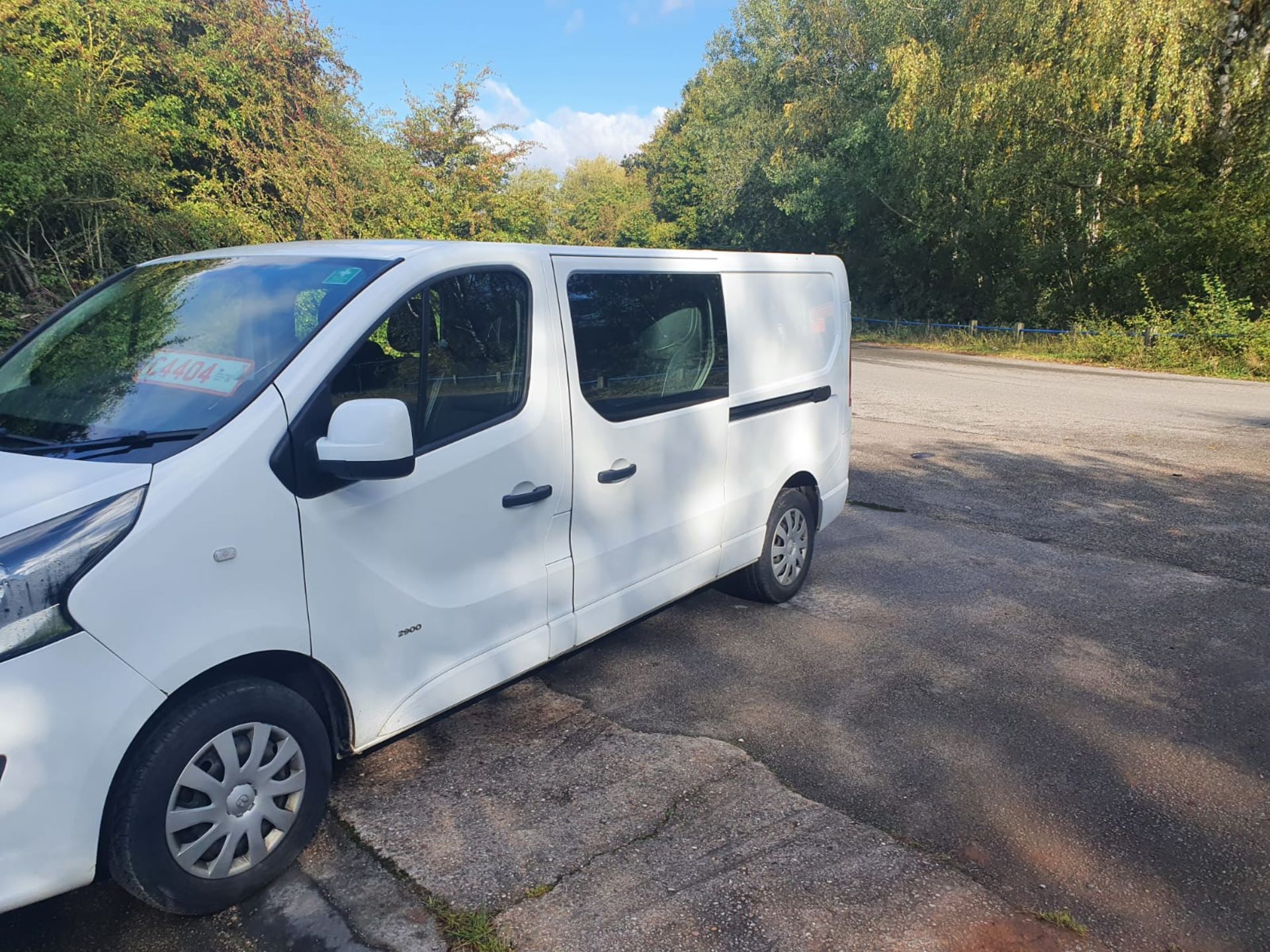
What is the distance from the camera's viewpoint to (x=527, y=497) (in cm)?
338

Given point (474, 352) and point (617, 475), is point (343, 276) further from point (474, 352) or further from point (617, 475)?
point (617, 475)

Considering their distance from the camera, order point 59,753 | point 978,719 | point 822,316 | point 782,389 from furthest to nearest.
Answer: point 822,316
point 782,389
point 978,719
point 59,753

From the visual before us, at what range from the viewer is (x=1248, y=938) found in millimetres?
2611

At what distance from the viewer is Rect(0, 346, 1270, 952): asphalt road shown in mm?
2723

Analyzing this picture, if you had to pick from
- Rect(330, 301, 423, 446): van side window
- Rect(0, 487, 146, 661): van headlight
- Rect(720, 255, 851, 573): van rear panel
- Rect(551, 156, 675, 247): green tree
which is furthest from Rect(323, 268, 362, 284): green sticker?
Rect(551, 156, 675, 247): green tree

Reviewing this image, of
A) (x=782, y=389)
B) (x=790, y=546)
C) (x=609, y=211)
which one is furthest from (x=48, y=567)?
(x=609, y=211)

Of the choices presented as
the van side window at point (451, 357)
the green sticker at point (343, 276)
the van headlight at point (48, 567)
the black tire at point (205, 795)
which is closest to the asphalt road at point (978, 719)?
the black tire at point (205, 795)

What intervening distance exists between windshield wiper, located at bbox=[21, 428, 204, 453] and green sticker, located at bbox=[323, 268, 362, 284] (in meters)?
0.74

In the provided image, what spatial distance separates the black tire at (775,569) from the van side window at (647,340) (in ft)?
3.21

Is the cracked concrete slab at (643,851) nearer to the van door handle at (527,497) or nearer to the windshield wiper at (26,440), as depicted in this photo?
the van door handle at (527,497)

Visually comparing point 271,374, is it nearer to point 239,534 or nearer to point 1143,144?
point 239,534

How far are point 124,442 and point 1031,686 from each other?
396 cm

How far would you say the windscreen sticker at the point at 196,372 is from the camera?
9.21 feet

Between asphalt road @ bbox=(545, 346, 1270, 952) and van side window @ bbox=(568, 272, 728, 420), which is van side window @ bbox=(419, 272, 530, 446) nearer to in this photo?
van side window @ bbox=(568, 272, 728, 420)
